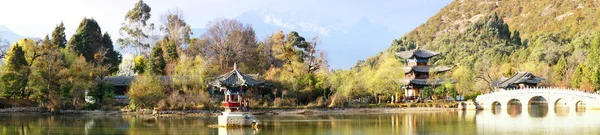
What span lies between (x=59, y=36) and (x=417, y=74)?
31.0 meters

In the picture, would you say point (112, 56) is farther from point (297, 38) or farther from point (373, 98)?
point (373, 98)

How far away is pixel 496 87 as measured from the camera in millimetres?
60281

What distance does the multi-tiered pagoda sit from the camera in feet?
187

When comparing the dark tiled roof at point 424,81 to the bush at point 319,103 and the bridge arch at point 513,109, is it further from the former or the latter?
the bush at point 319,103

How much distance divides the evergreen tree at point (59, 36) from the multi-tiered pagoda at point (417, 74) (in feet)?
95.8

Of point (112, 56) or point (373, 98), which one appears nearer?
point (373, 98)

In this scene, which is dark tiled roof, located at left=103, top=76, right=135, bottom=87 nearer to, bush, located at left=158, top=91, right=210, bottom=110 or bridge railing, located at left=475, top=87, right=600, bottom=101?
bush, located at left=158, top=91, right=210, bottom=110

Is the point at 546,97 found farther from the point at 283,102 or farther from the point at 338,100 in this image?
the point at 283,102

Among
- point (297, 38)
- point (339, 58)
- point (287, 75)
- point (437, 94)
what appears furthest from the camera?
point (339, 58)

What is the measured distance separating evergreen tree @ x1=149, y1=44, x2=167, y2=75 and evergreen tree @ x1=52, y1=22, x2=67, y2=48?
959cm

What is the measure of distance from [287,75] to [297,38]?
15.6 meters

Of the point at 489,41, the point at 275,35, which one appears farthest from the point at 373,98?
the point at 489,41

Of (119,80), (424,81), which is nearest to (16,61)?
(119,80)

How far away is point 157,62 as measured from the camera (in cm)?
5578
